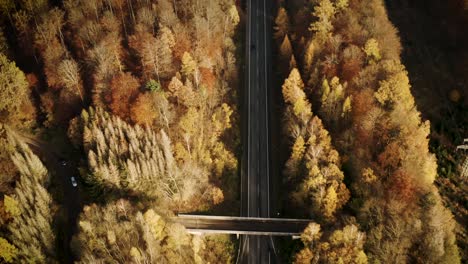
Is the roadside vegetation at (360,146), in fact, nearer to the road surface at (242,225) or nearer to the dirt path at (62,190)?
the road surface at (242,225)

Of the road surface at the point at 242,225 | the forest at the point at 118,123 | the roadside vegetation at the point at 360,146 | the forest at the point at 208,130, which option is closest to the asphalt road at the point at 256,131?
the forest at the point at 208,130

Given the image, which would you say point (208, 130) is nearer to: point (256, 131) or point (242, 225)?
point (256, 131)

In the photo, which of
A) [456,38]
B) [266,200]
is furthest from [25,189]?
[456,38]

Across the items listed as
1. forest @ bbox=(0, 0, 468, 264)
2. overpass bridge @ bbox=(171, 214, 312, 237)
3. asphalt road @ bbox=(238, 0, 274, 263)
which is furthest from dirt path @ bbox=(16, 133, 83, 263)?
asphalt road @ bbox=(238, 0, 274, 263)

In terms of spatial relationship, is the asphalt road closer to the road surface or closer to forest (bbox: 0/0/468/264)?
forest (bbox: 0/0/468/264)

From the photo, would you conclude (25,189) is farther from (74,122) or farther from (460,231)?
(460,231)

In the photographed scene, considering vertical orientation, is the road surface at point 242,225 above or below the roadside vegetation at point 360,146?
below
